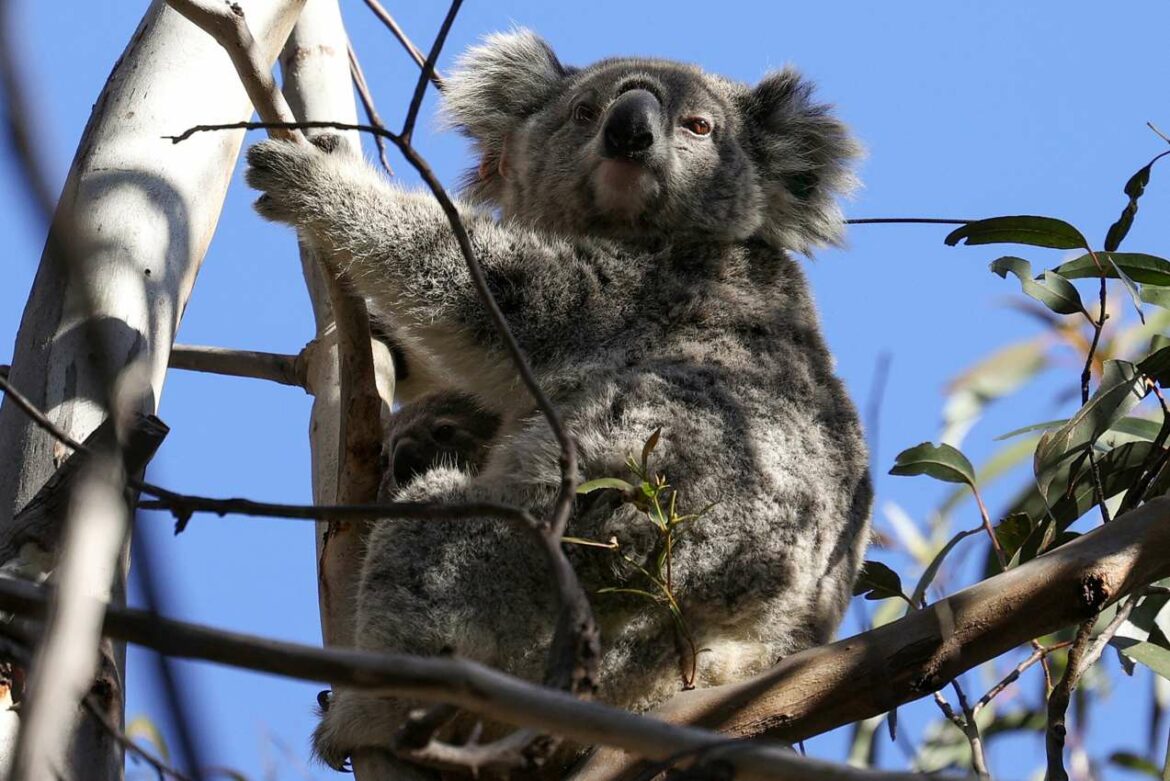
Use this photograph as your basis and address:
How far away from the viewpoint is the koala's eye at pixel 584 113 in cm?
427

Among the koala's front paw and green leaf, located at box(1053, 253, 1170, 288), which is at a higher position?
the koala's front paw

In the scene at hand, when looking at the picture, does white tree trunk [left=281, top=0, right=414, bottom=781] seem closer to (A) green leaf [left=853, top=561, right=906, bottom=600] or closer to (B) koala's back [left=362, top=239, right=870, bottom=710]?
(B) koala's back [left=362, top=239, right=870, bottom=710]

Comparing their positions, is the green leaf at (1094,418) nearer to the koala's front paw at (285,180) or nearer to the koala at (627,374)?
the koala at (627,374)

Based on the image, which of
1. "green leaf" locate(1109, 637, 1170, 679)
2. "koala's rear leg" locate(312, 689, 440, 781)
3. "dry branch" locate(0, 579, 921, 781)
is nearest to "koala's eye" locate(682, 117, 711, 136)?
"green leaf" locate(1109, 637, 1170, 679)

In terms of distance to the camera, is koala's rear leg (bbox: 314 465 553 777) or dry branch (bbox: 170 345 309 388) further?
dry branch (bbox: 170 345 309 388)

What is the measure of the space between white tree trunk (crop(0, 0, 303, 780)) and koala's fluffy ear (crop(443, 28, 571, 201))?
1.03 meters

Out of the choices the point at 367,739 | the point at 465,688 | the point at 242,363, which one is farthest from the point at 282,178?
the point at 465,688

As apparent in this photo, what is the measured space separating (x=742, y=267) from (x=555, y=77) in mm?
1113

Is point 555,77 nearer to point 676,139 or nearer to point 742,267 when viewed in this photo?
point 676,139

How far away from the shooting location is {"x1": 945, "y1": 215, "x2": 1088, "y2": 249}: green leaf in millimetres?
3260

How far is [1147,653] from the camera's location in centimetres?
314

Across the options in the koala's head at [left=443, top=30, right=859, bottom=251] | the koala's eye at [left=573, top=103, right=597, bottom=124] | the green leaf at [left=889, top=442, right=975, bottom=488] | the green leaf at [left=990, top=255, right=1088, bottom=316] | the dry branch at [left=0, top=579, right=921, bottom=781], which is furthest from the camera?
the koala's eye at [left=573, top=103, right=597, bottom=124]

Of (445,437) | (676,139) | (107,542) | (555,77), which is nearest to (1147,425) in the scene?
(676,139)

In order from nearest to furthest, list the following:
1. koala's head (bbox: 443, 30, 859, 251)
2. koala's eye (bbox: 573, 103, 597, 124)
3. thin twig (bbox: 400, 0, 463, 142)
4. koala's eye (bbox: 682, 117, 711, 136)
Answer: thin twig (bbox: 400, 0, 463, 142) → koala's head (bbox: 443, 30, 859, 251) → koala's eye (bbox: 682, 117, 711, 136) → koala's eye (bbox: 573, 103, 597, 124)
